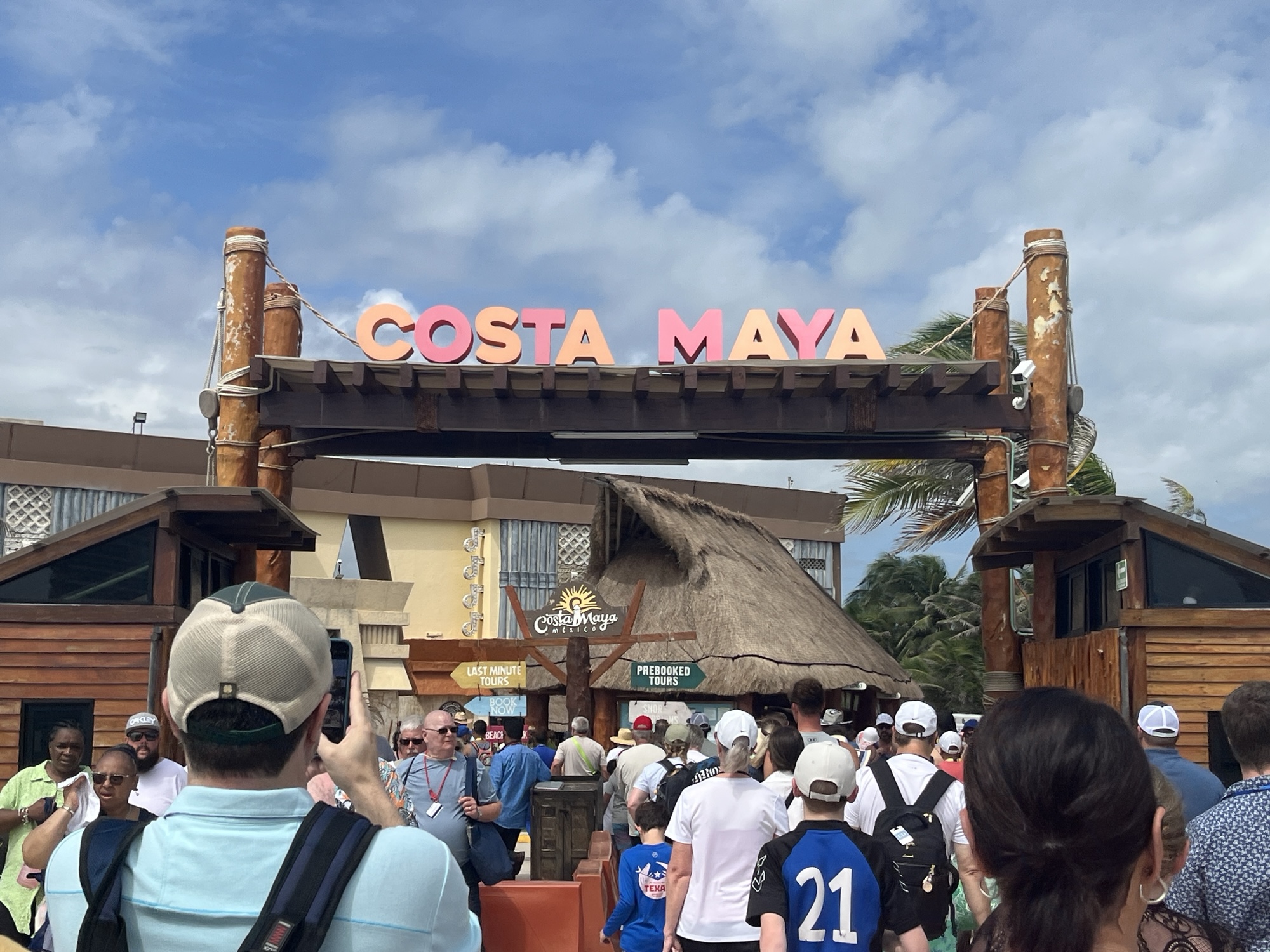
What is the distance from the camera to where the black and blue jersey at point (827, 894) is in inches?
194

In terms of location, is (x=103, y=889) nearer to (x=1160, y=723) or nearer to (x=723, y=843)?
(x=723, y=843)

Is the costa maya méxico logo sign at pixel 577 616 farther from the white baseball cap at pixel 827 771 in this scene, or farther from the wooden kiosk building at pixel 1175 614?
the white baseball cap at pixel 827 771

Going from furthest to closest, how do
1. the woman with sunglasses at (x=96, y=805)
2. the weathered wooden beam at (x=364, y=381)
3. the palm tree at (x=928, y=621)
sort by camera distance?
the palm tree at (x=928, y=621) < the weathered wooden beam at (x=364, y=381) < the woman with sunglasses at (x=96, y=805)

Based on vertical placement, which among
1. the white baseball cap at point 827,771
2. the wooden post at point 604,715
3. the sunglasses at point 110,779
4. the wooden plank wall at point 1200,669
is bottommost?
the wooden post at point 604,715

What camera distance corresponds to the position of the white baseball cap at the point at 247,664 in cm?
228

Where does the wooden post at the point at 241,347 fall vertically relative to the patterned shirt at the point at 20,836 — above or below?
above

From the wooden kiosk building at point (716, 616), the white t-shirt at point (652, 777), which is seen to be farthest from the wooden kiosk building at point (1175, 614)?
the wooden kiosk building at point (716, 616)

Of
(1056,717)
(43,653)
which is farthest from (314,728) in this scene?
(43,653)

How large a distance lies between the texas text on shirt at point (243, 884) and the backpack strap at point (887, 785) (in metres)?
4.59

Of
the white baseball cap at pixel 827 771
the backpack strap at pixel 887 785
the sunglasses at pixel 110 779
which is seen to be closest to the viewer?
the white baseball cap at pixel 827 771

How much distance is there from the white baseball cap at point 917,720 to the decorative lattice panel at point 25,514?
86.9 ft

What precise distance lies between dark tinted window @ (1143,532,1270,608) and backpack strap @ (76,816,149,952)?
1111 centimetres

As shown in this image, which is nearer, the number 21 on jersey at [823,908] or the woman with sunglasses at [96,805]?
the number 21 on jersey at [823,908]

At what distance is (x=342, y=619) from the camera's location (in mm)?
31641
